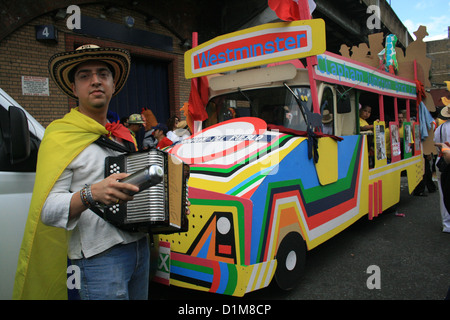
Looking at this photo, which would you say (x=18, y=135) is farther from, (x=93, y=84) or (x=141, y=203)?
(x=141, y=203)

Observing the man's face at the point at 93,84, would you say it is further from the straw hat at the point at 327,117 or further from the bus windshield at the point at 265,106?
the straw hat at the point at 327,117

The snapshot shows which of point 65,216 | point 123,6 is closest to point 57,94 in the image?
point 123,6

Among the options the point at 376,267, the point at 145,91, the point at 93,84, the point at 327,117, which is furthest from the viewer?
the point at 145,91

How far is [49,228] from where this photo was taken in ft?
6.10

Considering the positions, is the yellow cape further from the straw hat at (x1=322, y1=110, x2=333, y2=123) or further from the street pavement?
the straw hat at (x1=322, y1=110, x2=333, y2=123)

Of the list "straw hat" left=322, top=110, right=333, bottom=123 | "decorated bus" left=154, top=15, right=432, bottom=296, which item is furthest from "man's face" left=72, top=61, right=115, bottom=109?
"straw hat" left=322, top=110, right=333, bottom=123

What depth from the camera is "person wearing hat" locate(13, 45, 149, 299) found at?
153 centimetres

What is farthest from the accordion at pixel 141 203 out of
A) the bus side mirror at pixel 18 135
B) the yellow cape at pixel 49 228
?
the bus side mirror at pixel 18 135

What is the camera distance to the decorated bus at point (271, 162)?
2887 millimetres

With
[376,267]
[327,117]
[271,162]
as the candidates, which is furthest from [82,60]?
[376,267]

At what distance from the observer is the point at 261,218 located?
294 cm

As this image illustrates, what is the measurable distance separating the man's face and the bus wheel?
2.11 metres

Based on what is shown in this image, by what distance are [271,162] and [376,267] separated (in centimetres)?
200

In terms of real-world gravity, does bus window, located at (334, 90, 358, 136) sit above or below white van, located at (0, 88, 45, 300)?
above
